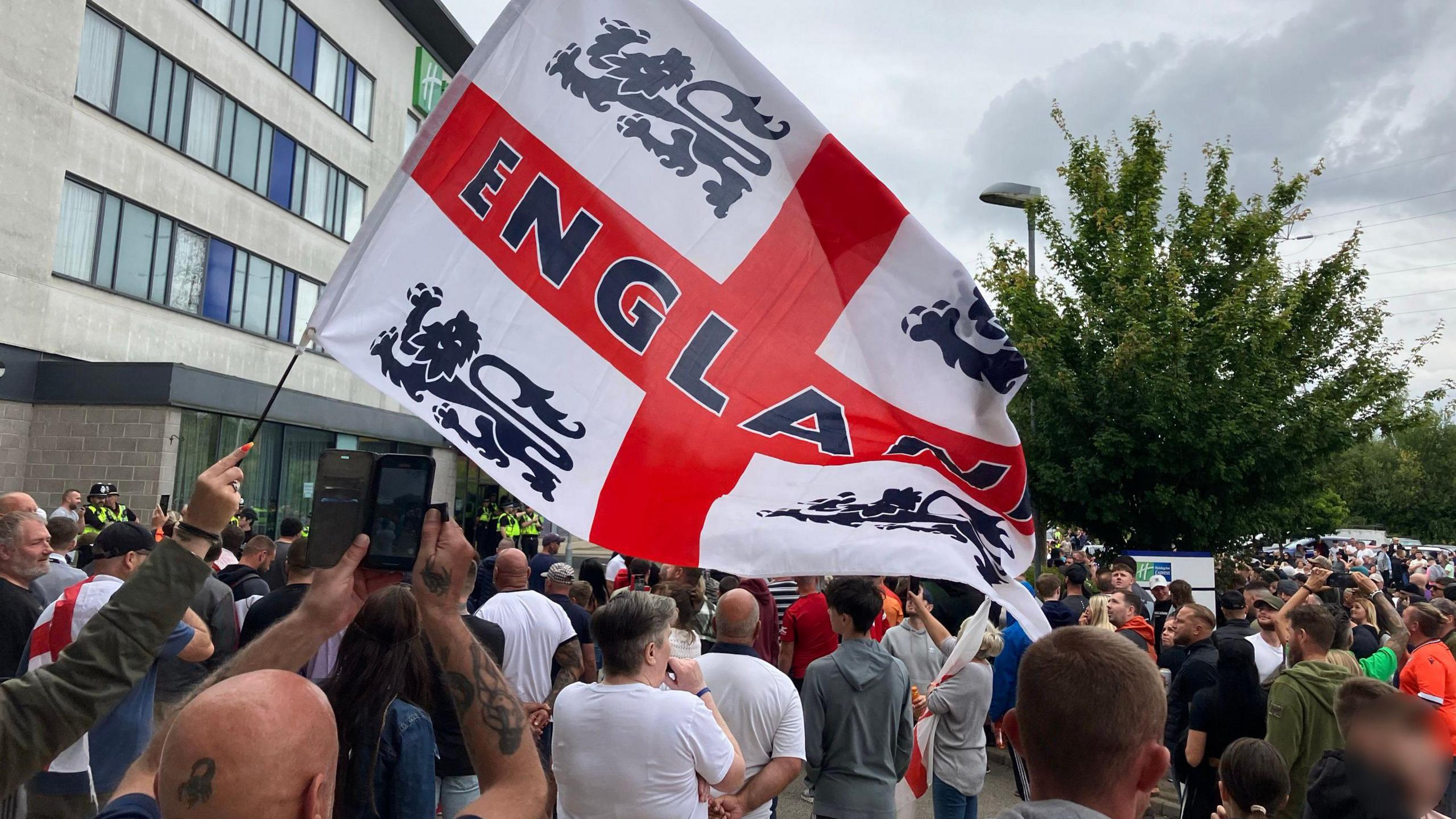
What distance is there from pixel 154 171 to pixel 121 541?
19.3 m

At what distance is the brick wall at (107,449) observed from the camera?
19.3m

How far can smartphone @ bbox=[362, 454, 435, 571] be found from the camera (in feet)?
6.52

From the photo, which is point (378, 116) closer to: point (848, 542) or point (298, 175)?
point (298, 175)

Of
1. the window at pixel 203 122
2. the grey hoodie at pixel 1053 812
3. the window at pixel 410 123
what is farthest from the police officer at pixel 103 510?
the window at pixel 410 123

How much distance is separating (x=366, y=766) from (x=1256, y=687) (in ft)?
17.1

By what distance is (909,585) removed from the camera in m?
8.52

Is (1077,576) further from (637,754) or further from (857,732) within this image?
(637,754)

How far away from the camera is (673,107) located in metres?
3.80

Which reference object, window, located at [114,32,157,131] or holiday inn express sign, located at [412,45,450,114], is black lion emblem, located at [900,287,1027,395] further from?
holiday inn express sign, located at [412,45,450,114]

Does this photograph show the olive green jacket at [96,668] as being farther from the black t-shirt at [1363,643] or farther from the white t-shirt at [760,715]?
the black t-shirt at [1363,643]

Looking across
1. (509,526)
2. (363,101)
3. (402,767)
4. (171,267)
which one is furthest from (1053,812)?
(363,101)

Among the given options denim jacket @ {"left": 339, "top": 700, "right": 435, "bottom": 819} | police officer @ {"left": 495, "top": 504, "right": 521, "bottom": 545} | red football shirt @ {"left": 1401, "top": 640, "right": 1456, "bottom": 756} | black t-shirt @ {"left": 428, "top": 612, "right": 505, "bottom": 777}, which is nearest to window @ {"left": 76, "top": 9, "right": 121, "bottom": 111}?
police officer @ {"left": 495, "top": 504, "right": 521, "bottom": 545}

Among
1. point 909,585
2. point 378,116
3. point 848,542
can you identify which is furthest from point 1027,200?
point 378,116

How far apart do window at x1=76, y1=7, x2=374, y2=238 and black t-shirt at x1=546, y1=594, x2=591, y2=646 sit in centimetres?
1799
